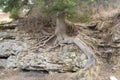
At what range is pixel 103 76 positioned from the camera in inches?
292

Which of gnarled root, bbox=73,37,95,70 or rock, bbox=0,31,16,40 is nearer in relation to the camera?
gnarled root, bbox=73,37,95,70

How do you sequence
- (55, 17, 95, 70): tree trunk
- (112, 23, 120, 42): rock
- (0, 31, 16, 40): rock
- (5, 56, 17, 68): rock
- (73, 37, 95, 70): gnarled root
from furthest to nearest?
(0, 31, 16, 40): rock, (5, 56, 17, 68): rock, (112, 23, 120, 42): rock, (55, 17, 95, 70): tree trunk, (73, 37, 95, 70): gnarled root

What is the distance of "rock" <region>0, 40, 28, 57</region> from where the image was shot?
899 centimetres

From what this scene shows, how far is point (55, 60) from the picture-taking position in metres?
8.16

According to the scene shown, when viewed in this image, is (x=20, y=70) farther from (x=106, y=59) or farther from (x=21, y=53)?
(x=106, y=59)

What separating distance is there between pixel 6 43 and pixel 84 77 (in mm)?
3719

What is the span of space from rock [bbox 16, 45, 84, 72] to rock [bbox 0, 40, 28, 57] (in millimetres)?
454

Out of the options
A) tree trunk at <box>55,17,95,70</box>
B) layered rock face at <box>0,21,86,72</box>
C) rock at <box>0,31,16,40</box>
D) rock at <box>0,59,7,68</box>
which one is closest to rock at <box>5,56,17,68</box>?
layered rock face at <box>0,21,86,72</box>

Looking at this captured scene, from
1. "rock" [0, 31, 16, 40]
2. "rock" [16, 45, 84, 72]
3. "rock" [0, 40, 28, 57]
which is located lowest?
"rock" [16, 45, 84, 72]

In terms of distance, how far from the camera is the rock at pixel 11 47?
29.5 feet

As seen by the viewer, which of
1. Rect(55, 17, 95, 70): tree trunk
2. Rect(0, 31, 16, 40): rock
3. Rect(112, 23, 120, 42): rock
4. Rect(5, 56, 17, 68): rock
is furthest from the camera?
Rect(0, 31, 16, 40): rock

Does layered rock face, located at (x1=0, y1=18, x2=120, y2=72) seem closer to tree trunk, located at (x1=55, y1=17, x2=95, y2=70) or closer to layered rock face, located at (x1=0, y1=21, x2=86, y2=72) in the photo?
layered rock face, located at (x1=0, y1=21, x2=86, y2=72)

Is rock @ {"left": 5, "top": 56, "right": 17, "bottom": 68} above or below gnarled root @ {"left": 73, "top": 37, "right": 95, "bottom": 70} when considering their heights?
below

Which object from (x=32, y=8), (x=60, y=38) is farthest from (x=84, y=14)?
(x=32, y=8)
